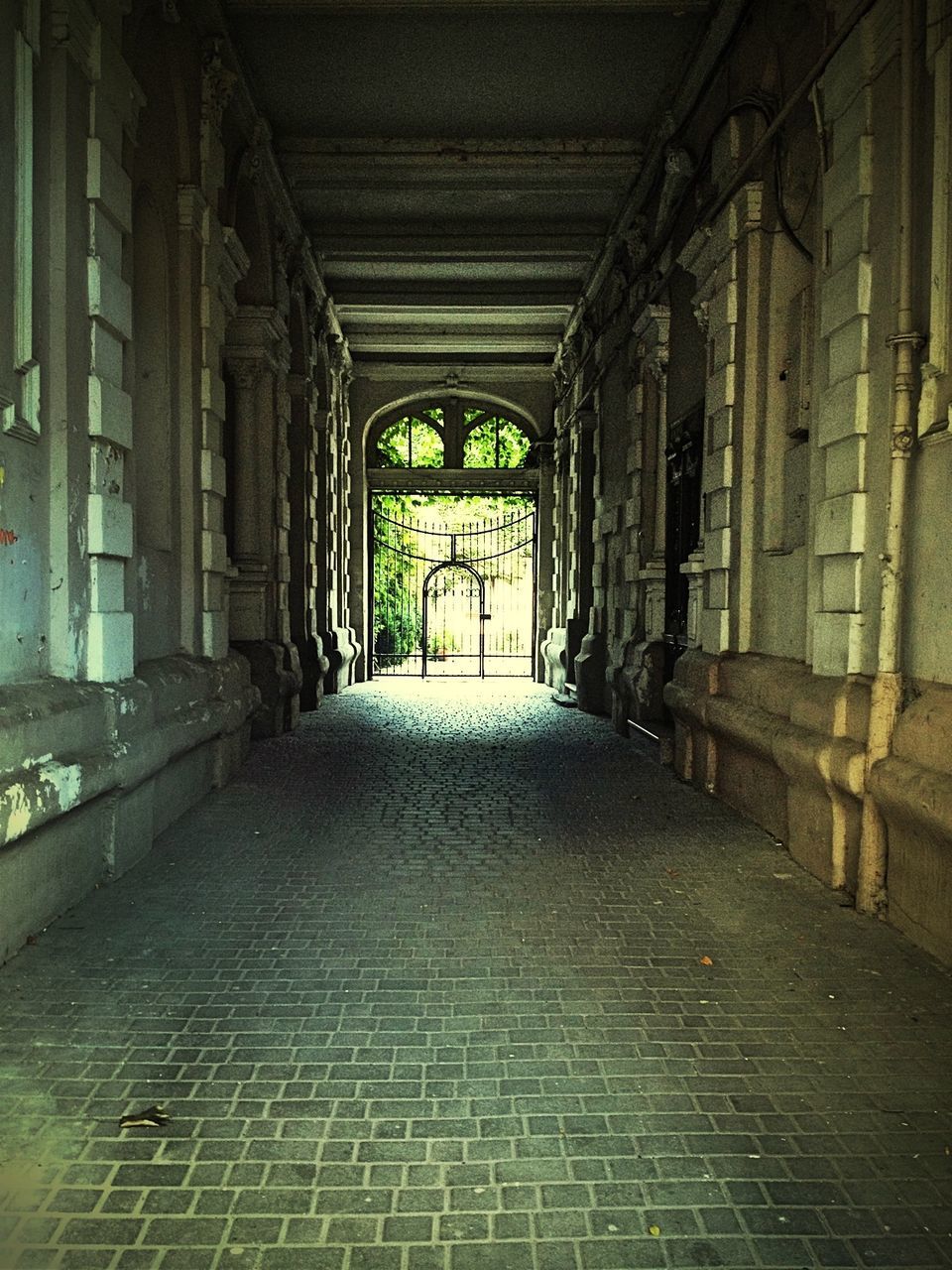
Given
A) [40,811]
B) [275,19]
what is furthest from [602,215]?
[40,811]

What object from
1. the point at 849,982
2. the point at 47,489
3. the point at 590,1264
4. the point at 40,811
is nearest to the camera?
the point at 590,1264

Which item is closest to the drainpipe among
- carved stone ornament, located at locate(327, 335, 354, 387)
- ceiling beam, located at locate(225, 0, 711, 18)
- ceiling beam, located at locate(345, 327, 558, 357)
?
ceiling beam, located at locate(225, 0, 711, 18)

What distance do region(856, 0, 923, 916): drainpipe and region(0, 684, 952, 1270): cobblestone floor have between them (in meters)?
0.32

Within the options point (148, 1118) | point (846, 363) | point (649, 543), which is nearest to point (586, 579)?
point (649, 543)

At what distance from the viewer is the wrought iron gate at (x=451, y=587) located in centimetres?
1816

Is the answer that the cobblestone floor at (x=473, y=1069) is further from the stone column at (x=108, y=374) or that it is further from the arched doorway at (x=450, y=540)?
the arched doorway at (x=450, y=540)

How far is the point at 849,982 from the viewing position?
135 inches

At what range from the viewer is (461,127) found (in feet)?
30.1

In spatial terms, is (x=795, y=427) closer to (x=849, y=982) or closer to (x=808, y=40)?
(x=808, y=40)

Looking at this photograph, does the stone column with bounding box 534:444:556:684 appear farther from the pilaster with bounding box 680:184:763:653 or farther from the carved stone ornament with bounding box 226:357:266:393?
the pilaster with bounding box 680:184:763:653

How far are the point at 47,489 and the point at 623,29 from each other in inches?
253

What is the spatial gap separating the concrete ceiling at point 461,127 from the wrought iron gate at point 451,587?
18.0 feet

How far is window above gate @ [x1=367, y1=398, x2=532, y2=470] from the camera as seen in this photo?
18344 mm

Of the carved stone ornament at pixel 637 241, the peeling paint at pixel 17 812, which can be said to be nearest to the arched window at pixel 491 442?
the carved stone ornament at pixel 637 241
